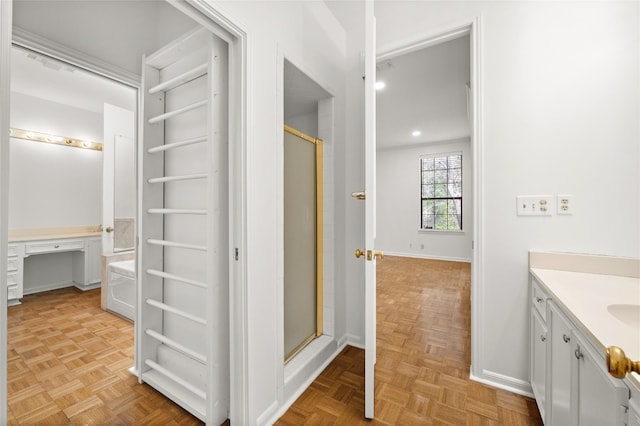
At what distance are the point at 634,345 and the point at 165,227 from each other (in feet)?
7.10

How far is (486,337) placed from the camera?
176 centimetres

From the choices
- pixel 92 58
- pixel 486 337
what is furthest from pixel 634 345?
pixel 92 58

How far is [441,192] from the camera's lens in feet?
20.9

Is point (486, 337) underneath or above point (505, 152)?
underneath

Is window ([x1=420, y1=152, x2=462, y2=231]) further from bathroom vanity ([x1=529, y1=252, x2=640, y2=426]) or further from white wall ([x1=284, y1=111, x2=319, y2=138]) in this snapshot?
bathroom vanity ([x1=529, y1=252, x2=640, y2=426])

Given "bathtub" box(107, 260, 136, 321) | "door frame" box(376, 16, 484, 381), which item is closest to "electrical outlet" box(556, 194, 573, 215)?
"door frame" box(376, 16, 484, 381)

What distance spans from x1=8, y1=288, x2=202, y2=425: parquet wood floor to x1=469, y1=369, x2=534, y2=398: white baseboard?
1.78m

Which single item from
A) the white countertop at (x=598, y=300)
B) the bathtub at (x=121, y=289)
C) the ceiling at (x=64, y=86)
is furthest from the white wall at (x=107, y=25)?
the white countertop at (x=598, y=300)

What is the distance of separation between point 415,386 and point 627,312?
3.90ft

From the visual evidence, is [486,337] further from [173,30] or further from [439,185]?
[439,185]

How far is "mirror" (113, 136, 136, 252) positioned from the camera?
3.46 metres

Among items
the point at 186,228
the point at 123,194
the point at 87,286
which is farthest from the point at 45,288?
the point at 186,228

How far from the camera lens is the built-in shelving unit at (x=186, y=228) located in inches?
54.6

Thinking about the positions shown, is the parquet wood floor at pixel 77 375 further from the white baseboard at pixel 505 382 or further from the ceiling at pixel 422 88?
the ceiling at pixel 422 88
